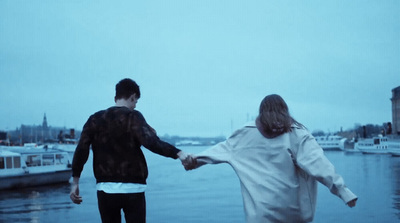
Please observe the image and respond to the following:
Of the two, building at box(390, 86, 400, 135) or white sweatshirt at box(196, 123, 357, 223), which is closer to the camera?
white sweatshirt at box(196, 123, 357, 223)

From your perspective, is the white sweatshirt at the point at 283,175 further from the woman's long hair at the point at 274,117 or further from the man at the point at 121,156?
the man at the point at 121,156

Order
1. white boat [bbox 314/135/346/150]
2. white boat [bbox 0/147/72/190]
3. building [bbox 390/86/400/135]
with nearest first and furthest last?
white boat [bbox 0/147/72/190], building [bbox 390/86/400/135], white boat [bbox 314/135/346/150]

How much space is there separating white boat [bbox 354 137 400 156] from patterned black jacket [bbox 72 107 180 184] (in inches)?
2767

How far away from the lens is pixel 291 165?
3316mm

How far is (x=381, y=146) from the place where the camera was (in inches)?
2958

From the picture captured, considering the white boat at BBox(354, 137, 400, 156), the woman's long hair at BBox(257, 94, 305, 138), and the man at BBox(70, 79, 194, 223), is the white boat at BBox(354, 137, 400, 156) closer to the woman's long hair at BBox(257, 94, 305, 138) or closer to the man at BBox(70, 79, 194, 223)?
the woman's long hair at BBox(257, 94, 305, 138)

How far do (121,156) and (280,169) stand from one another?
122cm

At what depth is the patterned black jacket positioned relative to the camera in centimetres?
337

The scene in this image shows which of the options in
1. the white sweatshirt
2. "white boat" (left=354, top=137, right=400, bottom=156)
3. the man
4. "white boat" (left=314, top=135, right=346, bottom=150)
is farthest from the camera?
"white boat" (left=314, top=135, right=346, bottom=150)

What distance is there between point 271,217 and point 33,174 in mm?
25585

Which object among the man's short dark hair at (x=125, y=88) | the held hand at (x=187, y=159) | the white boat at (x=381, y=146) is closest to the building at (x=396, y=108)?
the white boat at (x=381, y=146)

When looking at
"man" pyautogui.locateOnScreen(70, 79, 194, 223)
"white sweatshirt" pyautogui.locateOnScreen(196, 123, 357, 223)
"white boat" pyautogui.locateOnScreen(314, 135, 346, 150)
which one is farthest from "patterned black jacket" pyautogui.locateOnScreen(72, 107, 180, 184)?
"white boat" pyautogui.locateOnScreen(314, 135, 346, 150)

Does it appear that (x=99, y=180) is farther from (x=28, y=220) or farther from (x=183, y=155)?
(x=28, y=220)

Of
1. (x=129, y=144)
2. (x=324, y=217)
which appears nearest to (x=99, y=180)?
(x=129, y=144)
